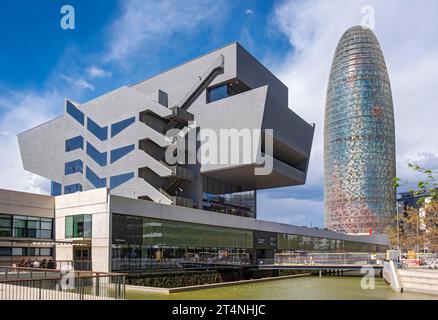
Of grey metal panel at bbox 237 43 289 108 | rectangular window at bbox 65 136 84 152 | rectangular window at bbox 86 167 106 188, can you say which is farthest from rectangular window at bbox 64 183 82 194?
grey metal panel at bbox 237 43 289 108

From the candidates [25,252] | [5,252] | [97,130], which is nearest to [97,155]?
[97,130]

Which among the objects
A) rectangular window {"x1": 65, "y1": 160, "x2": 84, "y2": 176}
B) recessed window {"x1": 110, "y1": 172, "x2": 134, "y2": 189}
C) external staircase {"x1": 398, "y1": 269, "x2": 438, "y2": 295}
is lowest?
external staircase {"x1": 398, "y1": 269, "x2": 438, "y2": 295}

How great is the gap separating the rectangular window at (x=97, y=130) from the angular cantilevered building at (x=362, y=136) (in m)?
115

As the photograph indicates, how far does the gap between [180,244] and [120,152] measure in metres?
16.6

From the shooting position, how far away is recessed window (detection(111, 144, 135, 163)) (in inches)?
2143

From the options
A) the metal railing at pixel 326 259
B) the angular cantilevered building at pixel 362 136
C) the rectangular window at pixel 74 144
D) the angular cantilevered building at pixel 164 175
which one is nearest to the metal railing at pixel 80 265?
the angular cantilevered building at pixel 164 175

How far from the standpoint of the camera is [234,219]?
178ft

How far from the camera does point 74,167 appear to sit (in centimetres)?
6066

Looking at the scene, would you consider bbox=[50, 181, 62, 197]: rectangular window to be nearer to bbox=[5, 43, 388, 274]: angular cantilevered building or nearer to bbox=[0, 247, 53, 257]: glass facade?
bbox=[5, 43, 388, 274]: angular cantilevered building

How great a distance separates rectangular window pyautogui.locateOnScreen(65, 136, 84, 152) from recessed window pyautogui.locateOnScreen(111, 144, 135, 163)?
21.4ft

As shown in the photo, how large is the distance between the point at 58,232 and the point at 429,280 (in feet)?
100
